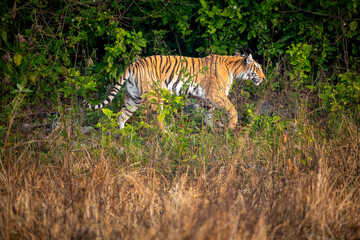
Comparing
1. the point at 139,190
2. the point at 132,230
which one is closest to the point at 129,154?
the point at 139,190

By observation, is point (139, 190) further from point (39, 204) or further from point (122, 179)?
point (39, 204)

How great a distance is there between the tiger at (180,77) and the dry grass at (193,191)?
181 cm

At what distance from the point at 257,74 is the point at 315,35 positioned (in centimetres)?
115

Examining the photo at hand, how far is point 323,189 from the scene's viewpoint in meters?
2.62

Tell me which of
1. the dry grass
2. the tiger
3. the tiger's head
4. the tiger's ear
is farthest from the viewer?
the tiger's head

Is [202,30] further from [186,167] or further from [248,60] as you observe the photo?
[186,167]

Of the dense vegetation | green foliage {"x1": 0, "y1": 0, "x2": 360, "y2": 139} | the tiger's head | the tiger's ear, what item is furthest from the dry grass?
the tiger's head

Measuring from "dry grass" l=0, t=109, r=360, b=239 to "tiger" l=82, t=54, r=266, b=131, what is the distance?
181 cm

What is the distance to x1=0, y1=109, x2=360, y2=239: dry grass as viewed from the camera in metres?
2.15

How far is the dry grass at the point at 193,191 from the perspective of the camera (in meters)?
2.15

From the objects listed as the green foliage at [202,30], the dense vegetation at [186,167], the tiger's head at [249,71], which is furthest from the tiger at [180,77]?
the dense vegetation at [186,167]

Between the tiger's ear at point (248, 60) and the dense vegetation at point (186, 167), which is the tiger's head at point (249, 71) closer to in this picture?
the tiger's ear at point (248, 60)

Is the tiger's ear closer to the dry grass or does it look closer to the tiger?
the tiger

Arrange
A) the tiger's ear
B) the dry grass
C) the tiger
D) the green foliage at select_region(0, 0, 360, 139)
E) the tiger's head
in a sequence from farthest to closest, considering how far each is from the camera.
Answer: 1. the tiger's head
2. the tiger's ear
3. the tiger
4. the green foliage at select_region(0, 0, 360, 139)
5. the dry grass
